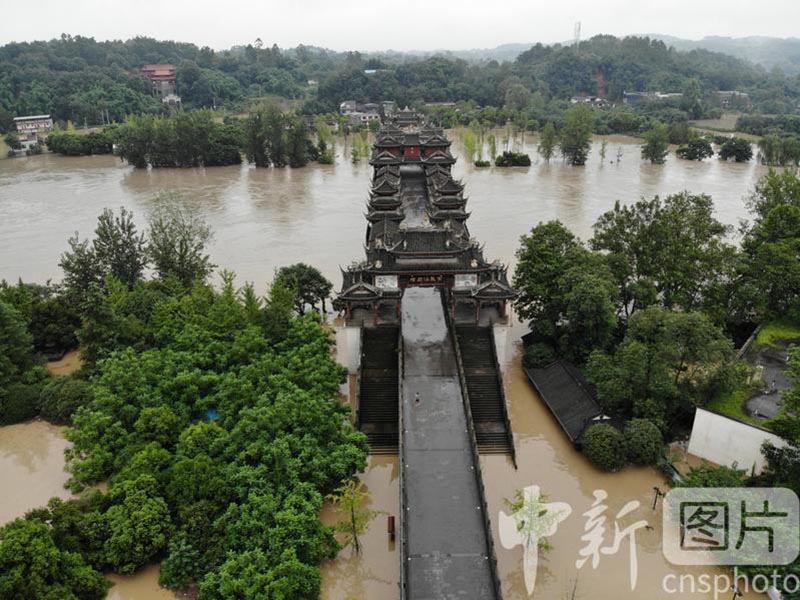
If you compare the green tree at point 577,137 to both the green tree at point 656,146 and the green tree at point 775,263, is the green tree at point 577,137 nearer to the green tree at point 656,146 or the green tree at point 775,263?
the green tree at point 656,146

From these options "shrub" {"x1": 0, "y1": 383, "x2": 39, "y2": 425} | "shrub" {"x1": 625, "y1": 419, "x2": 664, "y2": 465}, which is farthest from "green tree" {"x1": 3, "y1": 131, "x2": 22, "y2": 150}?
"shrub" {"x1": 625, "y1": 419, "x2": 664, "y2": 465}

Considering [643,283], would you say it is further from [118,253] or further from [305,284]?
[118,253]

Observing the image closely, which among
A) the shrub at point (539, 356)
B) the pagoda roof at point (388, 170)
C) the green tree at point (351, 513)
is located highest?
the pagoda roof at point (388, 170)

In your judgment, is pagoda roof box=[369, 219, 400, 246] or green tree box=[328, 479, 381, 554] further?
pagoda roof box=[369, 219, 400, 246]

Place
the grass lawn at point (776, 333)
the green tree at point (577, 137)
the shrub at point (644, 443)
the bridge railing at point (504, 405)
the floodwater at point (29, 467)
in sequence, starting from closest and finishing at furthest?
the floodwater at point (29, 467), the shrub at point (644, 443), the bridge railing at point (504, 405), the grass lawn at point (776, 333), the green tree at point (577, 137)

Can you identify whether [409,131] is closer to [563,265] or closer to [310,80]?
[563,265]

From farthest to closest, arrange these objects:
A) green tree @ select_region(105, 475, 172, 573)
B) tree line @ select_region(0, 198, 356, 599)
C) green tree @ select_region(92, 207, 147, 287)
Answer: green tree @ select_region(92, 207, 147, 287) → green tree @ select_region(105, 475, 172, 573) → tree line @ select_region(0, 198, 356, 599)

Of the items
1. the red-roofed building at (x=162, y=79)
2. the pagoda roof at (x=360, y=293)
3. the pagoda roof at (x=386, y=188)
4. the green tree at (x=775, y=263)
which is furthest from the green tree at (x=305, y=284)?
the red-roofed building at (x=162, y=79)

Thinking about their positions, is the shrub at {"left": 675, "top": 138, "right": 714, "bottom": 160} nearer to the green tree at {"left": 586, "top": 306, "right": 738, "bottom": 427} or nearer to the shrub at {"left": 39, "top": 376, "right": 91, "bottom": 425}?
the green tree at {"left": 586, "top": 306, "right": 738, "bottom": 427}
